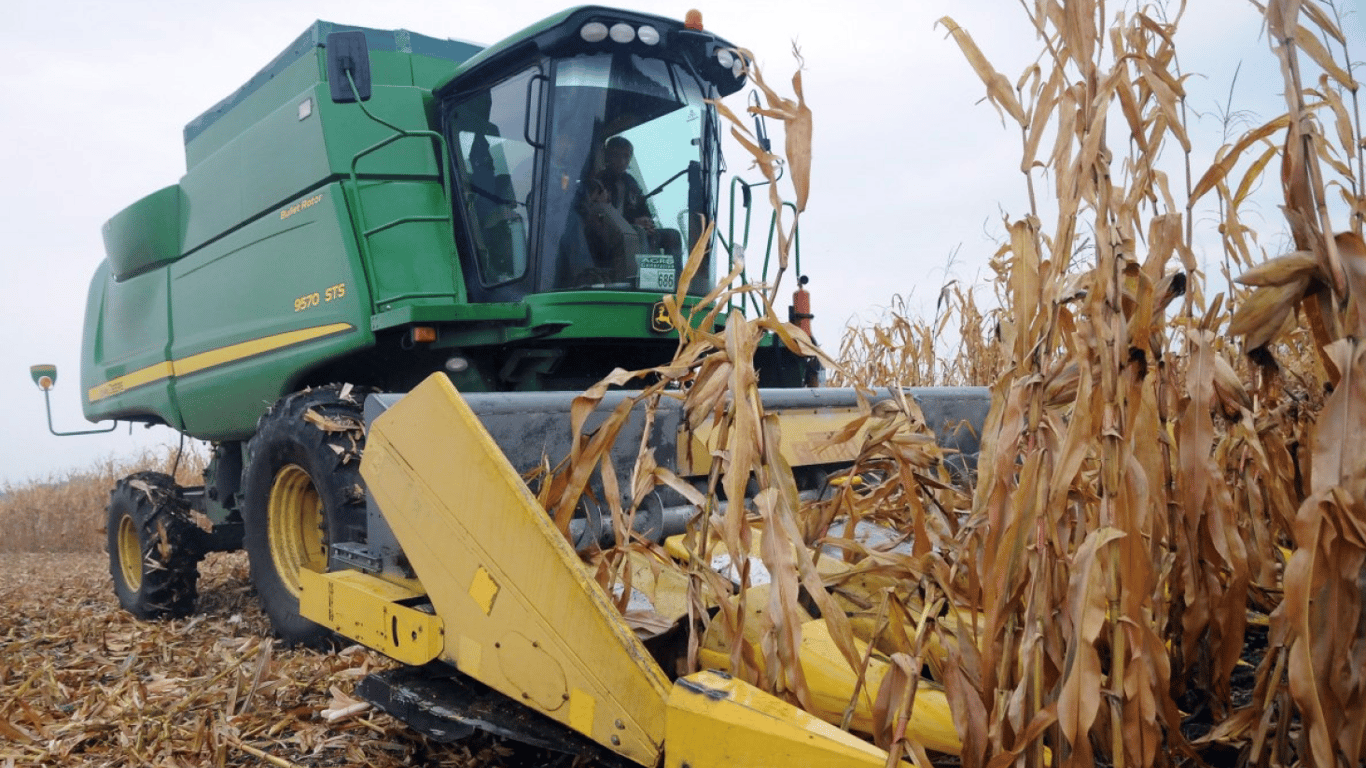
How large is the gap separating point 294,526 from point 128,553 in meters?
2.24

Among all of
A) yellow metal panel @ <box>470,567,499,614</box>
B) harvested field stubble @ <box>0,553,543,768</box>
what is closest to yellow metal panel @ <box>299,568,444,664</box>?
yellow metal panel @ <box>470,567,499,614</box>

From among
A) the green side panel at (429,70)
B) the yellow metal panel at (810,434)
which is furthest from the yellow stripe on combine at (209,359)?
the yellow metal panel at (810,434)

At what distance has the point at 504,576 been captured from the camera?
1840 mm

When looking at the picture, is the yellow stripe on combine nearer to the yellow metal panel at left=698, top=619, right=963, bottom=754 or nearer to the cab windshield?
the cab windshield

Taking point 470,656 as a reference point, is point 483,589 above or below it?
above

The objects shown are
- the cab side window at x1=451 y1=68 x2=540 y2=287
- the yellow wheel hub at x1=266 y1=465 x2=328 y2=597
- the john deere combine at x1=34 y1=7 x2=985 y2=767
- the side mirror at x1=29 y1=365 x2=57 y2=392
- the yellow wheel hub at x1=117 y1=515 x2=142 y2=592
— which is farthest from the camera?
the side mirror at x1=29 y1=365 x2=57 y2=392

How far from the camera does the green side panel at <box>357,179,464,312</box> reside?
4125 millimetres

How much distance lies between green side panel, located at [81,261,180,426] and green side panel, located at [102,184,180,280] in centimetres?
10

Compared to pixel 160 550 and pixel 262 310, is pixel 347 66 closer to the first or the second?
pixel 262 310

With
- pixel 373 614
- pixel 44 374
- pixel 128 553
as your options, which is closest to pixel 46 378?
pixel 44 374

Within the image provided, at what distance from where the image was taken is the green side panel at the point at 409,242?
412 cm

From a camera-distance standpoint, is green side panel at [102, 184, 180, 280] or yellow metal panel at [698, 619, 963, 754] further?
green side panel at [102, 184, 180, 280]

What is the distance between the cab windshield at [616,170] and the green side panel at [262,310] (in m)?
0.88

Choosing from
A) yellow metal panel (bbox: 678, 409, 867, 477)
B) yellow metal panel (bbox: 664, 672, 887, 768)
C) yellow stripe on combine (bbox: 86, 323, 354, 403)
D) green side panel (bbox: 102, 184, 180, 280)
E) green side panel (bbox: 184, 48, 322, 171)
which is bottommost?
yellow metal panel (bbox: 664, 672, 887, 768)
